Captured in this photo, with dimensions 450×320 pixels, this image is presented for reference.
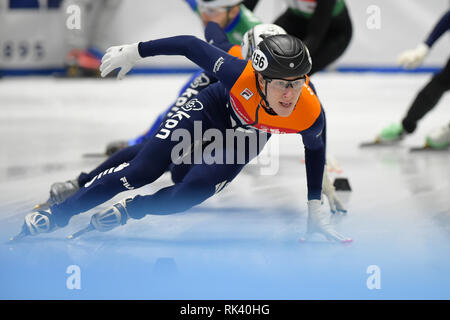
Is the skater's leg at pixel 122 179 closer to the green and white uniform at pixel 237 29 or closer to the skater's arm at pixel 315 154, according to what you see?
the skater's arm at pixel 315 154

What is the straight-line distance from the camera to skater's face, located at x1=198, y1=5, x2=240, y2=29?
4.53 metres

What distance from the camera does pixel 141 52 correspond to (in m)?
3.30

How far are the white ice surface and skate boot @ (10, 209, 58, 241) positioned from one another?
0.20 ft

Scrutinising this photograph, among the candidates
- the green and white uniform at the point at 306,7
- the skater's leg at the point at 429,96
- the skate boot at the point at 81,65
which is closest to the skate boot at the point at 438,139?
the skater's leg at the point at 429,96

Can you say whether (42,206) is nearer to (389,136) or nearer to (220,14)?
(220,14)

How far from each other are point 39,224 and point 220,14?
2056mm

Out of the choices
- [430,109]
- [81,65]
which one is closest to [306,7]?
[430,109]

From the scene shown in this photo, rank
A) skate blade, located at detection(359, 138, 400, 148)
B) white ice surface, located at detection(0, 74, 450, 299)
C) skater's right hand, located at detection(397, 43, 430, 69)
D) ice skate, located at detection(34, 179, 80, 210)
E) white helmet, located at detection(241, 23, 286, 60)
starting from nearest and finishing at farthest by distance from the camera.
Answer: white ice surface, located at detection(0, 74, 450, 299) → white helmet, located at detection(241, 23, 286, 60) → ice skate, located at detection(34, 179, 80, 210) → skater's right hand, located at detection(397, 43, 430, 69) → skate blade, located at detection(359, 138, 400, 148)

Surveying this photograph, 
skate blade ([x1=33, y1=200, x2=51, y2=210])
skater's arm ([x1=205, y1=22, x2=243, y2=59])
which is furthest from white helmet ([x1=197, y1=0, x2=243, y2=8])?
skate blade ([x1=33, y1=200, x2=51, y2=210])

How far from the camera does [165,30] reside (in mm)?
13320

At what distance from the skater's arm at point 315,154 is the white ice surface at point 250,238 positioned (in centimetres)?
29

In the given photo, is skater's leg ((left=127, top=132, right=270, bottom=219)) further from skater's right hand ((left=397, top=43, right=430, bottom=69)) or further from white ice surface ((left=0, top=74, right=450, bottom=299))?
skater's right hand ((left=397, top=43, right=430, bottom=69))

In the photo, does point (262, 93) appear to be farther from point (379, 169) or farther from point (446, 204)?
point (379, 169)

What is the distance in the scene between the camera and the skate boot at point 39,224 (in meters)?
3.25
